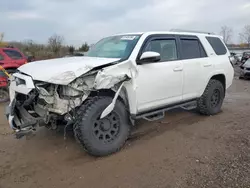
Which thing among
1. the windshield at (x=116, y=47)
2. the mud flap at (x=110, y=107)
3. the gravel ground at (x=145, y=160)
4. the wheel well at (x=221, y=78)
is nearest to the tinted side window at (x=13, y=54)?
the gravel ground at (x=145, y=160)

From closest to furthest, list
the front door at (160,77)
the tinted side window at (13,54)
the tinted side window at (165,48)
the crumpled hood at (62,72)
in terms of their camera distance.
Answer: the crumpled hood at (62,72), the front door at (160,77), the tinted side window at (165,48), the tinted side window at (13,54)

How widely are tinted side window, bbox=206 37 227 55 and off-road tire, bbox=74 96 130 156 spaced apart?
310 cm

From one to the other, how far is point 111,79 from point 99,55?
120 cm

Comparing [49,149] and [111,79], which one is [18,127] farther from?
[111,79]

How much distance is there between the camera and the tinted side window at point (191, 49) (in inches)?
197

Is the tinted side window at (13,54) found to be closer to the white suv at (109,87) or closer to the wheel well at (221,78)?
the white suv at (109,87)

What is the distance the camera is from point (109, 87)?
358 cm

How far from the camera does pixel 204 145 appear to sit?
160 inches

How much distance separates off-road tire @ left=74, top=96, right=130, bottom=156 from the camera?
346cm

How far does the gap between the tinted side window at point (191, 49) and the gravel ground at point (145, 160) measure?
4.88 ft

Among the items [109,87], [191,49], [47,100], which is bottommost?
[47,100]

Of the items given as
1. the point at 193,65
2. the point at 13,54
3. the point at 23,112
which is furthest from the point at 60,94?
the point at 13,54

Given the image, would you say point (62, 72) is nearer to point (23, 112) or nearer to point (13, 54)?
point (23, 112)

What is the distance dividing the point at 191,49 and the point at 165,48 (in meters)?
0.82
